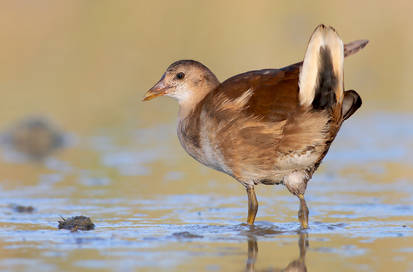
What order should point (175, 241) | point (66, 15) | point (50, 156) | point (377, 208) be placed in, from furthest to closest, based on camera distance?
point (66, 15), point (50, 156), point (377, 208), point (175, 241)

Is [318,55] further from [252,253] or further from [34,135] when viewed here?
[34,135]

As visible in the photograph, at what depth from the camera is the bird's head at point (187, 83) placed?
265 inches

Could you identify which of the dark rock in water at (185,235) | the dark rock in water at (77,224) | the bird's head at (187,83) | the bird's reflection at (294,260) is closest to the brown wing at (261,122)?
the bird's head at (187,83)

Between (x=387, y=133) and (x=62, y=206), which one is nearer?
(x=62, y=206)

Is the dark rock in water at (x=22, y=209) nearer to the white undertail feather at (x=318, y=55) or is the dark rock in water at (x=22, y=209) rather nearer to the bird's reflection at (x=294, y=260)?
the bird's reflection at (x=294, y=260)

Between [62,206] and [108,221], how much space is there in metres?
1.00

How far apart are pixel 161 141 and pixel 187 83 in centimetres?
539

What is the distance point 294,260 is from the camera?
4.92m

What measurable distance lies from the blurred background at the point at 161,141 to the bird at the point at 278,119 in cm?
46

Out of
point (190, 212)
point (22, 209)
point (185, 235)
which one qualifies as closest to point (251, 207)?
point (190, 212)

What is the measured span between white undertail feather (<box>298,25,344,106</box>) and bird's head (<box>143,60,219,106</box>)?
1.21m

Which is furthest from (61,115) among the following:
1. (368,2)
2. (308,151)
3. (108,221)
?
(368,2)

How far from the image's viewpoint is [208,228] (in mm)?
6062

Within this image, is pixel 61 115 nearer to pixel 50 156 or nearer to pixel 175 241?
pixel 50 156
